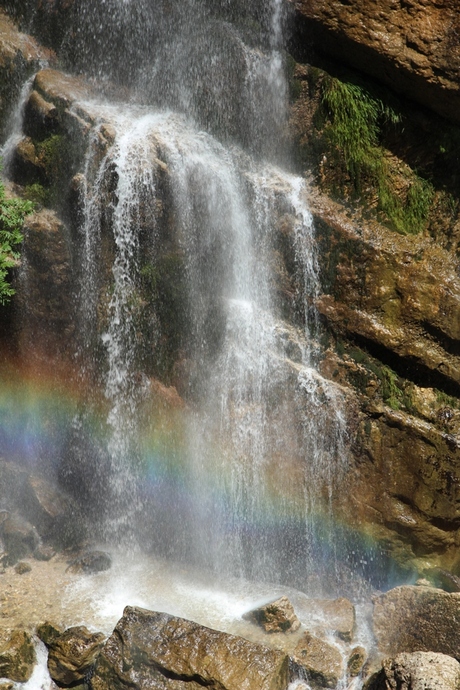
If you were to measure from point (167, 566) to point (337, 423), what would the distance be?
371 centimetres

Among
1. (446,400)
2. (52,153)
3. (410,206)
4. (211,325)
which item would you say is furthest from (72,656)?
(410,206)

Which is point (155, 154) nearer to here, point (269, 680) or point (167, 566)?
point (167, 566)

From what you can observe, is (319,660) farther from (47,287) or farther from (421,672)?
(47,287)

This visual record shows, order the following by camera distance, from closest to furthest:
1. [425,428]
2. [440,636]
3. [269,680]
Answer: [269,680] < [440,636] < [425,428]

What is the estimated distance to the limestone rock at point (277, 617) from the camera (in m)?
8.11

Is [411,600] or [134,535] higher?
[411,600]

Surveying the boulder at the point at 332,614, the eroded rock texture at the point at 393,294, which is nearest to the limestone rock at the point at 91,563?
the boulder at the point at 332,614

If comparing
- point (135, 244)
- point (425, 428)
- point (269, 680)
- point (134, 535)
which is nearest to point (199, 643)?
point (269, 680)

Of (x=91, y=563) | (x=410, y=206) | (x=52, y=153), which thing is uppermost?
(x=410, y=206)

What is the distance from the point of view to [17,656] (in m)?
7.50

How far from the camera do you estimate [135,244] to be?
987 cm

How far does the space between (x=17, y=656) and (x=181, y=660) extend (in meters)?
2.16

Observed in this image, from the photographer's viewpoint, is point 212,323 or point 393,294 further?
point 212,323

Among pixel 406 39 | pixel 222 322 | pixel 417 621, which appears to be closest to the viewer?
pixel 417 621
